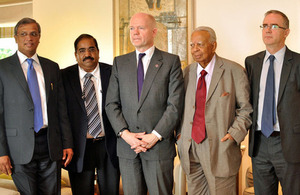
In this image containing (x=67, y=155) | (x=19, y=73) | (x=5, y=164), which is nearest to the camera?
(x=5, y=164)

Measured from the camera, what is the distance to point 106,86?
2.75 metres

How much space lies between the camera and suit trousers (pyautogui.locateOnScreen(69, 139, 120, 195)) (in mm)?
2697

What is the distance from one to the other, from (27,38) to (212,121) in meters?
1.49

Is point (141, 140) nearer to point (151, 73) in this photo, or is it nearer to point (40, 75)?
point (151, 73)

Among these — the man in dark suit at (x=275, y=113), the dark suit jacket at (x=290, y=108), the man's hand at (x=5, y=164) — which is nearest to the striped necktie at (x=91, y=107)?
the man's hand at (x=5, y=164)

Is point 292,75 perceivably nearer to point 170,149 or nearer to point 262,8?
point 170,149

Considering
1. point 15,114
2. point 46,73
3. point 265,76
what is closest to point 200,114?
point 265,76

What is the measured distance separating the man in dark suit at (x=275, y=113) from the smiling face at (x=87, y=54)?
1.31 metres

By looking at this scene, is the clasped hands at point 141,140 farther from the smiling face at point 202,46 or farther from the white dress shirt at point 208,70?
the smiling face at point 202,46

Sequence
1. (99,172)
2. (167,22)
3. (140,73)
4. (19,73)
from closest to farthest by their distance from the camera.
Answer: (19,73)
(140,73)
(99,172)
(167,22)

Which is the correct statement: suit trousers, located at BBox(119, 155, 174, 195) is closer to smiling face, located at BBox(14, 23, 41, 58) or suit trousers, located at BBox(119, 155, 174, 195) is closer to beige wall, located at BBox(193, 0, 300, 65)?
smiling face, located at BBox(14, 23, 41, 58)

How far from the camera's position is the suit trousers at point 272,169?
2.34 meters

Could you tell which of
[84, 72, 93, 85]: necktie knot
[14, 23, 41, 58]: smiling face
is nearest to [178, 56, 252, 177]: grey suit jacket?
[84, 72, 93, 85]: necktie knot

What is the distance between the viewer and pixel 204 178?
2.50m
